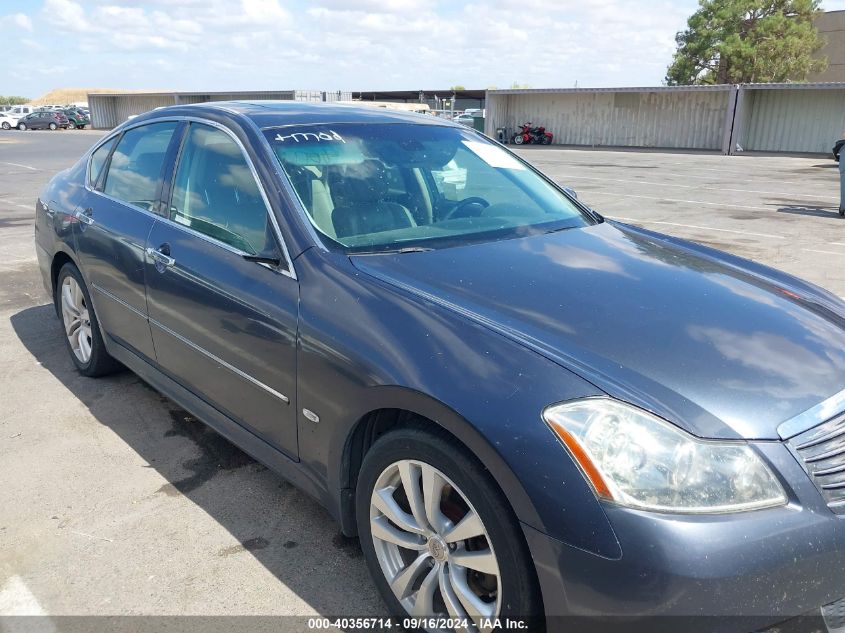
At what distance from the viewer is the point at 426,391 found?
197 cm

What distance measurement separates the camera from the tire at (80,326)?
13.8 feet

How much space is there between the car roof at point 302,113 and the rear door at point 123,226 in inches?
11.1

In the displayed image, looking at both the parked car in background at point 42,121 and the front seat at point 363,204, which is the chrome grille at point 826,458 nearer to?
the front seat at point 363,204

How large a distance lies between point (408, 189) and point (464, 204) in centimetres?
29

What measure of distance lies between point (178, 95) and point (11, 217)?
138 ft

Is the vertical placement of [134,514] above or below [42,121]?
below

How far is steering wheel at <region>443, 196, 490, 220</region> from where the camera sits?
3.10 metres

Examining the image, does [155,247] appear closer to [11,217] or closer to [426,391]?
[426,391]

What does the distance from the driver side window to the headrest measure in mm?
322

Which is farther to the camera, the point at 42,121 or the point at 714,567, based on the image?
the point at 42,121

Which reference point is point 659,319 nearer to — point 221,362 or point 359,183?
point 359,183

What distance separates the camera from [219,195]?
3086 mm

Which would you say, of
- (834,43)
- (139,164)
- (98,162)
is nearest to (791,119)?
(834,43)

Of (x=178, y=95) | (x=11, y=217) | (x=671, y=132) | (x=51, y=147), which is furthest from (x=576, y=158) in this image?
(x=178, y=95)
